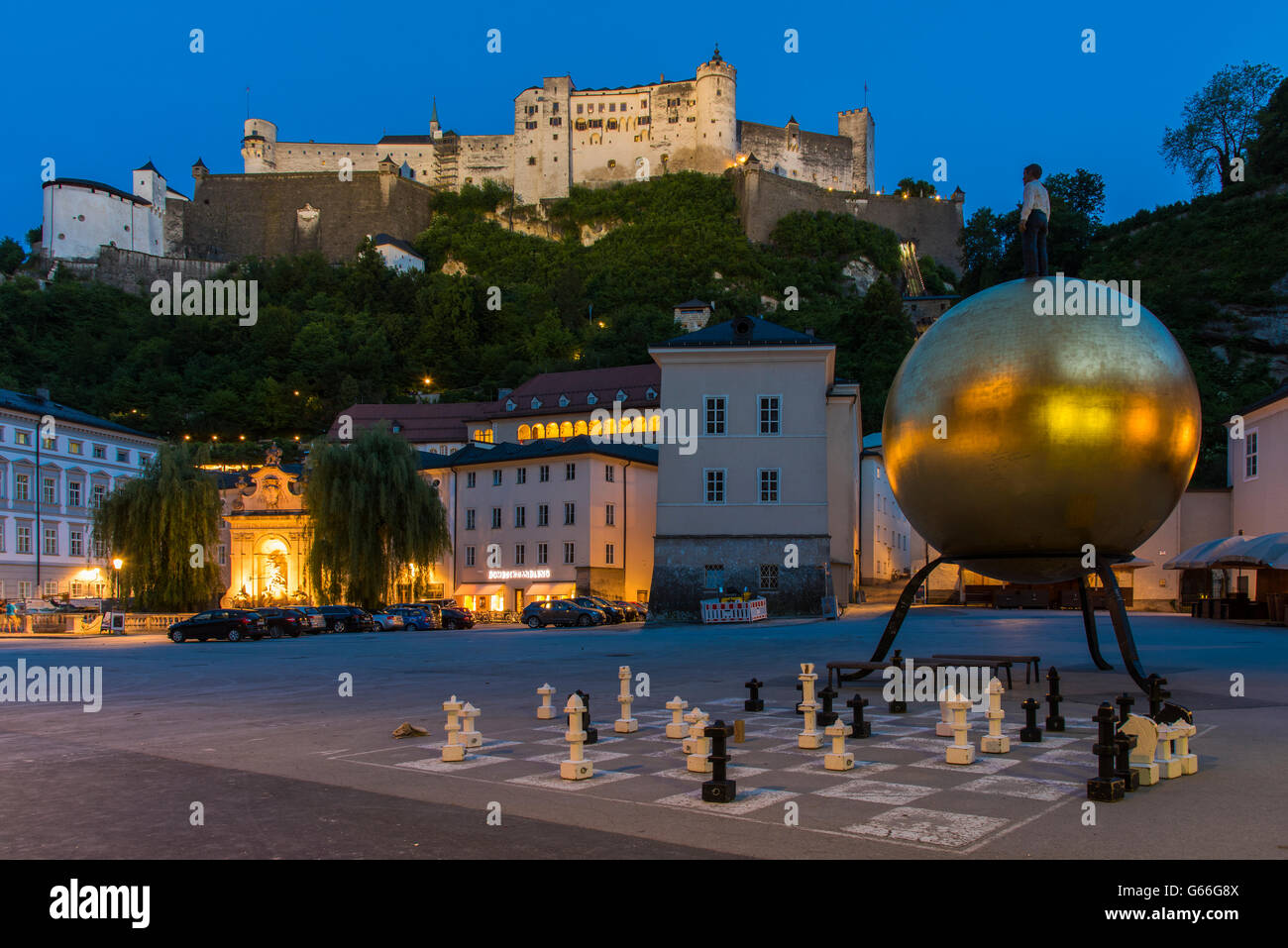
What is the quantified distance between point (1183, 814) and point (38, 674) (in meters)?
24.1

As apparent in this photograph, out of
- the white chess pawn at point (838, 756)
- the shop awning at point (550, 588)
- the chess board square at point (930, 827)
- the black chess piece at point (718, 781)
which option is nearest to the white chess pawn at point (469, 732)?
the black chess piece at point (718, 781)

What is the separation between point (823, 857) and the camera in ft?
24.1

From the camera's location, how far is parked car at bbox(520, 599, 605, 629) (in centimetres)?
4800

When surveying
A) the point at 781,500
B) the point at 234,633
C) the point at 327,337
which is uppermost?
the point at 327,337

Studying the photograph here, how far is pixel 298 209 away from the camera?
150125 mm

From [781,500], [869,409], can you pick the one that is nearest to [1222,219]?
[869,409]

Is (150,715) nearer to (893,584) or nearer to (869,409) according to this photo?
(893,584)

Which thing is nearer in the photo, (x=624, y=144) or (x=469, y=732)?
(x=469, y=732)

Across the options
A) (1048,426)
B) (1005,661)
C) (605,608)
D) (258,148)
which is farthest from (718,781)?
(258,148)

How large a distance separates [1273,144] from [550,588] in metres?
80.9

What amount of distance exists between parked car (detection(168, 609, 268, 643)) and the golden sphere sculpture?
3386cm

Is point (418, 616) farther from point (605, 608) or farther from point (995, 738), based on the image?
point (995, 738)

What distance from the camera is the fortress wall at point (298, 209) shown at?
149 metres

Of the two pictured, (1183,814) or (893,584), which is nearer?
(1183,814)
